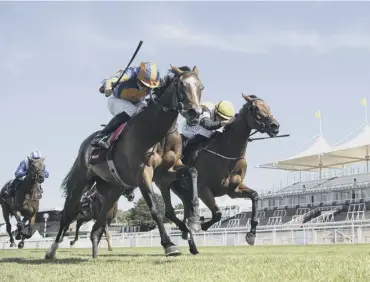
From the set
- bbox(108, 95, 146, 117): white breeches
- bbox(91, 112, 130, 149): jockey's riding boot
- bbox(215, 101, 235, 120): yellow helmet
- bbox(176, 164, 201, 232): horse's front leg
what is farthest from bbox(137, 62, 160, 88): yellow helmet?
bbox(215, 101, 235, 120): yellow helmet

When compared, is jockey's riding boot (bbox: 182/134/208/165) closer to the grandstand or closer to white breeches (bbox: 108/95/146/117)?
white breeches (bbox: 108/95/146/117)

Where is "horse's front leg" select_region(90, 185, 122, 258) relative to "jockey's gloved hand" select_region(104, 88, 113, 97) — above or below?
below

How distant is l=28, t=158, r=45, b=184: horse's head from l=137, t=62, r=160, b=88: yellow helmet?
9285mm

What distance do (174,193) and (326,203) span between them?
42146 mm

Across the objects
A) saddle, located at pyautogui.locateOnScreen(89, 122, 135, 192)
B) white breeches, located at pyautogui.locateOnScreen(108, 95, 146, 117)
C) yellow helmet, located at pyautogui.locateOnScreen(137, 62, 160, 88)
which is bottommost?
saddle, located at pyautogui.locateOnScreen(89, 122, 135, 192)

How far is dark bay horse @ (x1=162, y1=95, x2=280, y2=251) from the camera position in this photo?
11672mm

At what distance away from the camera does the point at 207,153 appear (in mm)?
12070

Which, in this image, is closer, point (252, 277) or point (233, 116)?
point (252, 277)

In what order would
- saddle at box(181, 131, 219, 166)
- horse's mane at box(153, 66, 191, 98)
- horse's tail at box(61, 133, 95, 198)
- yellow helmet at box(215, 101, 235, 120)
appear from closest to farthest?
horse's mane at box(153, 66, 191, 98) → horse's tail at box(61, 133, 95, 198) → saddle at box(181, 131, 219, 166) → yellow helmet at box(215, 101, 235, 120)

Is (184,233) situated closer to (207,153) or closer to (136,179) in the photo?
(136,179)

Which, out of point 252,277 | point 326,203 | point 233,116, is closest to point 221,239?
point 233,116

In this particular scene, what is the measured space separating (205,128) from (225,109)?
91 cm

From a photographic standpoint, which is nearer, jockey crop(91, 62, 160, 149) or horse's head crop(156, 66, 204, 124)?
horse's head crop(156, 66, 204, 124)

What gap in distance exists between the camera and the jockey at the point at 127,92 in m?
9.09
